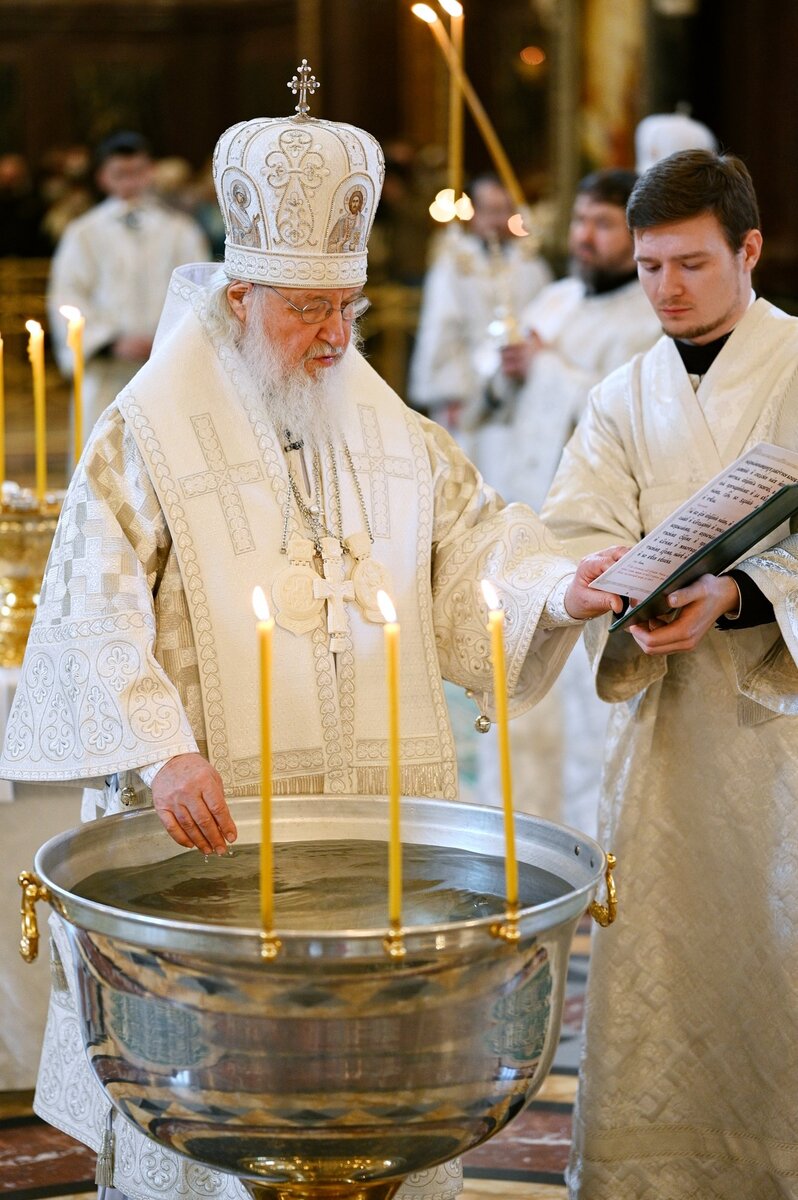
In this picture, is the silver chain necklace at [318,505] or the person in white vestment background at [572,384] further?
the person in white vestment background at [572,384]

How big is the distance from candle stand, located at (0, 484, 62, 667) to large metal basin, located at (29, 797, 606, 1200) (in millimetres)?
1724

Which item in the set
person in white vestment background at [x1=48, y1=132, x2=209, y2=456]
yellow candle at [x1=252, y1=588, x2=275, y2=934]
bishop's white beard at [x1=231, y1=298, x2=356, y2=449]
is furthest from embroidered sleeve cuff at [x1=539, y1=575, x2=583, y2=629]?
person in white vestment background at [x1=48, y1=132, x2=209, y2=456]

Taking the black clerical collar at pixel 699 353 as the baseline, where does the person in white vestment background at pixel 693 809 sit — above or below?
below

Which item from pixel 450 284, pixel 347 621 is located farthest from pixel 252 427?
pixel 450 284

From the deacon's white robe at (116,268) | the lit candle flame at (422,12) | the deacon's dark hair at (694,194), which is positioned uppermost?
the lit candle flame at (422,12)

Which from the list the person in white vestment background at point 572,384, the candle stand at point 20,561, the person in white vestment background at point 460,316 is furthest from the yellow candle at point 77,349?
the person in white vestment background at point 460,316

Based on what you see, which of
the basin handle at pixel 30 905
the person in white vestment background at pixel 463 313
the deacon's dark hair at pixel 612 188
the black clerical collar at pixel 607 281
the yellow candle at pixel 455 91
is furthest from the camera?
the person in white vestment background at pixel 463 313

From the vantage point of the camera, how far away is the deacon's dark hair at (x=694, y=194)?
2709mm

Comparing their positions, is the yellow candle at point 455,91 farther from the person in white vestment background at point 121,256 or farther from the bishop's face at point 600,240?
the person in white vestment background at point 121,256

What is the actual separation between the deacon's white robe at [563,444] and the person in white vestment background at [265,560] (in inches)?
89.3

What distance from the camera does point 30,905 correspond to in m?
2.05

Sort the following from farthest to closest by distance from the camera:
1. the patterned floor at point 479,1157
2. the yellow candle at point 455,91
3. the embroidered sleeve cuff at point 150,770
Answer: the yellow candle at point 455,91, the patterned floor at point 479,1157, the embroidered sleeve cuff at point 150,770

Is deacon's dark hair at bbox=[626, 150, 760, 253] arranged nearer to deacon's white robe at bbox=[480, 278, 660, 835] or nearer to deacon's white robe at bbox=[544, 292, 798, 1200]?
deacon's white robe at bbox=[544, 292, 798, 1200]

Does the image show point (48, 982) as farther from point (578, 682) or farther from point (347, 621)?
point (578, 682)
